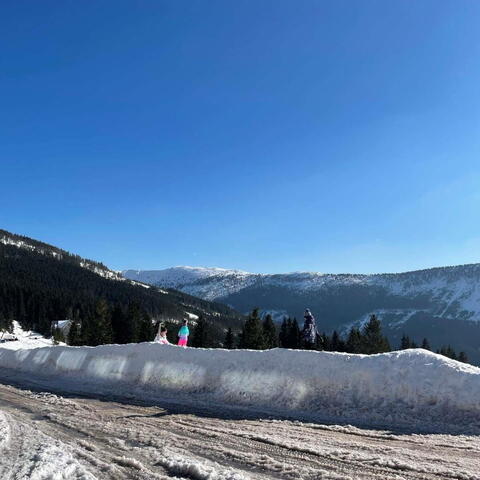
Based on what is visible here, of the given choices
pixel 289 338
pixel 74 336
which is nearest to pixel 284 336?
pixel 289 338

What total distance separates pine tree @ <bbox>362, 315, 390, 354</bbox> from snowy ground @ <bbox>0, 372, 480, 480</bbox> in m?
47.4

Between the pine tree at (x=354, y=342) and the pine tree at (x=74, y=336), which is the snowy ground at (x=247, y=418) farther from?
the pine tree at (x=354, y=342)

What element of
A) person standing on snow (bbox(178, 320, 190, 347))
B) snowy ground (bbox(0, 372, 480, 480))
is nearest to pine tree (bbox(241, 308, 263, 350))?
person standing on snow (bbox(178, 320, 190, 347))

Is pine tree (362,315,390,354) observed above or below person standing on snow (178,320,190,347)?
above

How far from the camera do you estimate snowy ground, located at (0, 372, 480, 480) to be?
627 centimetres

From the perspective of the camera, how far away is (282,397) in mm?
12734

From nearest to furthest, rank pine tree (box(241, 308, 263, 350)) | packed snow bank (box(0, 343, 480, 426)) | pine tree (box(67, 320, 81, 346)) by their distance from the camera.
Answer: packed snow bank (box(0, 343, 480, 426)) → pine tree (box(241, 308, 263, 350)) → pine tree (box(67, 320, 81, 346))

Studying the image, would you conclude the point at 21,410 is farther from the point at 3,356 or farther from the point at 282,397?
the point at 3,356

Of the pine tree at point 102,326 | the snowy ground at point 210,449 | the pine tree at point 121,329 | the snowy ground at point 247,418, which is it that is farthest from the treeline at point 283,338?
the snowy ground at point 210,449

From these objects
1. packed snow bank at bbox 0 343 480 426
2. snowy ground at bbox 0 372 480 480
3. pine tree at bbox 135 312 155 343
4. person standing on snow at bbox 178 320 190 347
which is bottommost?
snowy ground at bbox 0 372 480 480

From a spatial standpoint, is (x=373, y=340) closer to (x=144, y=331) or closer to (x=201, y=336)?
(x=201, y=336)

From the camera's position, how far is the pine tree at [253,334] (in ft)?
166

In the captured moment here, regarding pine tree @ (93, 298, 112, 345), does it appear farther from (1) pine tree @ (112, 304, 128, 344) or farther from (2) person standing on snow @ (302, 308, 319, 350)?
(2) person standing on snow @ (302, 308, 319, 350)

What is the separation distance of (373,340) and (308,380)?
4590cm
